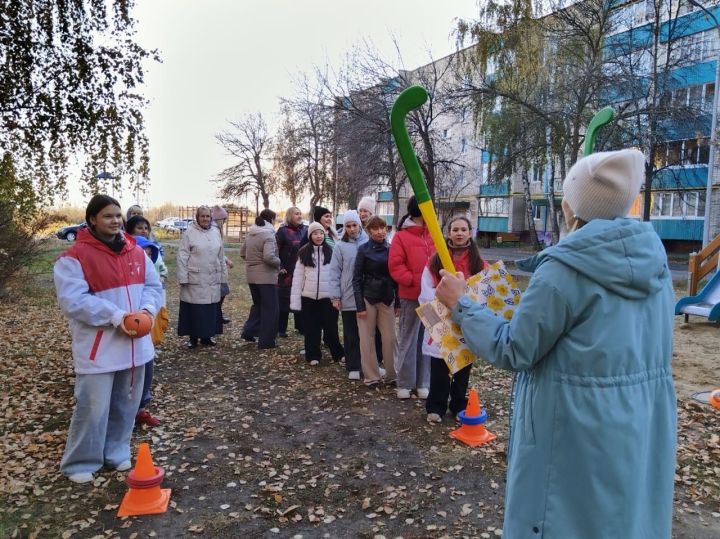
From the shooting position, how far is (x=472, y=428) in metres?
4.69

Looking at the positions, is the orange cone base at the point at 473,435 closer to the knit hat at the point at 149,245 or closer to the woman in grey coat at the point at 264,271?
the knit hat at the point at 149,245

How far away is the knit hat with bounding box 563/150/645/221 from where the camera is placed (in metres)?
1.68

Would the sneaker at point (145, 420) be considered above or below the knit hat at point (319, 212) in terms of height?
below

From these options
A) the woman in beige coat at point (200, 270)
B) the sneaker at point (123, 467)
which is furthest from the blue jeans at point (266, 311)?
the sneaker at point (123, 467)

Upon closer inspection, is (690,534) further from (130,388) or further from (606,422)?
(130,388)

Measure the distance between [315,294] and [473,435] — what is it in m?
2.94

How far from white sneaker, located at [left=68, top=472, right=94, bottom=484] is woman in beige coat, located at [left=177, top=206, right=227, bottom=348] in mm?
3651

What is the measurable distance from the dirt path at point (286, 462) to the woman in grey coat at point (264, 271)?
1030 millimetres

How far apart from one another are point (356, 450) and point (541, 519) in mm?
2911

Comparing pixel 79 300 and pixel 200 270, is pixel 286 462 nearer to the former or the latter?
pixel 79 300

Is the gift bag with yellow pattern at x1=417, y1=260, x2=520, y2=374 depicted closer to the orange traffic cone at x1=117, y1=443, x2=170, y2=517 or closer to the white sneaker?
the orange traffic cone at x1=117, y1=443, x2=170, y2=517

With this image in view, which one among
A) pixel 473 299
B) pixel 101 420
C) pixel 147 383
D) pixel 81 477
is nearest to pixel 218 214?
pixel 147 383

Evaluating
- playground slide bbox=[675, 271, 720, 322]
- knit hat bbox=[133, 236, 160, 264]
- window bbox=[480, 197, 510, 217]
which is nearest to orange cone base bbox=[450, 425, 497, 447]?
knit hat bbox=[133, 236, 160, 264]

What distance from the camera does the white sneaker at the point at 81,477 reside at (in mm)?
3809
